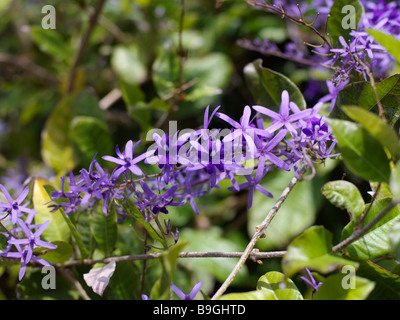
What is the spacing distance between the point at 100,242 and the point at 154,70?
656 millimetres

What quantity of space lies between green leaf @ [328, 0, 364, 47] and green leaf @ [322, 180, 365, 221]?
0.33 m

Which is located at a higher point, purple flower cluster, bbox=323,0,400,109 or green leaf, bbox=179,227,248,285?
purple flower cluster, bbox=323,0,400,109

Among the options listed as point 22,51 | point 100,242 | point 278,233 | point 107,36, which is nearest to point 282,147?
point 100,242

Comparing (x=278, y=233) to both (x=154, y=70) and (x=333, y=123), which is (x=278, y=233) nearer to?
(x=154, y=70)

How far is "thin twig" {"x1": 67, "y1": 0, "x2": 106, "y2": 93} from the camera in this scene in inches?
55.5

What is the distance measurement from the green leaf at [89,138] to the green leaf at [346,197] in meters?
0.73

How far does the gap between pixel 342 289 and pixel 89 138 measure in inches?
33.8

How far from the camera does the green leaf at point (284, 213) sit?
1.30 metres

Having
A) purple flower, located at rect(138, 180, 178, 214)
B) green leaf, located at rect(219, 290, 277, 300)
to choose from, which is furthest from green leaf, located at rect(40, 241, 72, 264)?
green leaf, located at rect(219, 290, 277, 300)

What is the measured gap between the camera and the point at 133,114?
50.1 inches

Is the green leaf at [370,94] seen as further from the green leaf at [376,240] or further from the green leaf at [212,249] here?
the green leaf at [212,249]

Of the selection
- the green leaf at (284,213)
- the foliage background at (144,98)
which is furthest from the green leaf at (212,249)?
the green leaf at (284,213)

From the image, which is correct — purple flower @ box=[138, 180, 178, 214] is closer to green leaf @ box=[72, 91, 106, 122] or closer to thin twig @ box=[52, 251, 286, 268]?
thin twig @ box=[52, 251, 286, 268]

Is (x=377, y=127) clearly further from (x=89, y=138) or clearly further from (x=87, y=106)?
(x=87, y=106)
